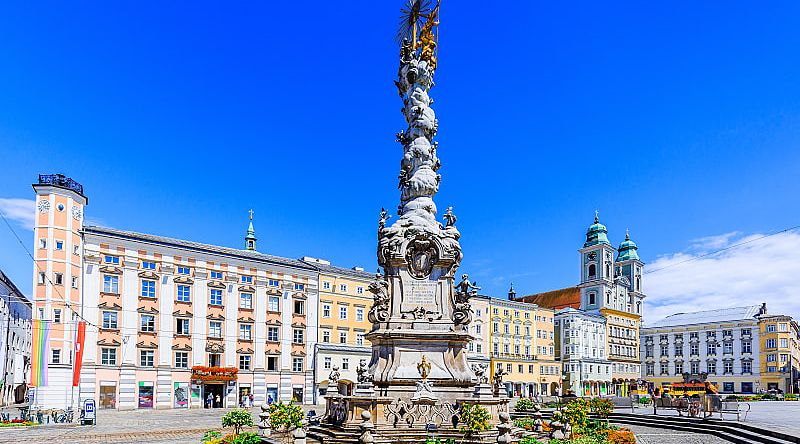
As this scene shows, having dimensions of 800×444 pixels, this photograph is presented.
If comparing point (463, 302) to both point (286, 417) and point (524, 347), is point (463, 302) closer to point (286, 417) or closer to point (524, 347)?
point (286, 417)

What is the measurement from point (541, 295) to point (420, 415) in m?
108

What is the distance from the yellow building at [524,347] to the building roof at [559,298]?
49.6 feet

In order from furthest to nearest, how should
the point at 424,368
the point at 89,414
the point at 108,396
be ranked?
1. the point at 108,396
2. the point at 89,414
3. the point at 424,368

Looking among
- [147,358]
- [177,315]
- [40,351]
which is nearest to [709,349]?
[177,315]

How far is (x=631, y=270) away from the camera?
4840 inches

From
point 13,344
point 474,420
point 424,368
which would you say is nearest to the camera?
point 474,420

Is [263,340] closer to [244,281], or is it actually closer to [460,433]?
[244,281]

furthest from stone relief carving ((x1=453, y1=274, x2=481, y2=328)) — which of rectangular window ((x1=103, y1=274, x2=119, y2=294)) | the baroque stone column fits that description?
rectangular window ((x1=103, y1=274, x2=119, y2=294))

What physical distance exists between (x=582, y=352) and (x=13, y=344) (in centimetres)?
7358

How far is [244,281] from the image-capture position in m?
66.4

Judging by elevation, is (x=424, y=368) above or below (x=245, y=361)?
above

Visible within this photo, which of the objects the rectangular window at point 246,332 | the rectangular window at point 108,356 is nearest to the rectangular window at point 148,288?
the rectangular window at point 108,356

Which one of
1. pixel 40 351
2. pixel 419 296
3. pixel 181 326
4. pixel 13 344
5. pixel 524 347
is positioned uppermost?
pixel 419 296

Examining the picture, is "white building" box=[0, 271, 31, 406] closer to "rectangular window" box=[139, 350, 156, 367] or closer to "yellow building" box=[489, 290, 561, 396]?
"rectangular window" box=[139, 350, 156, 367]
